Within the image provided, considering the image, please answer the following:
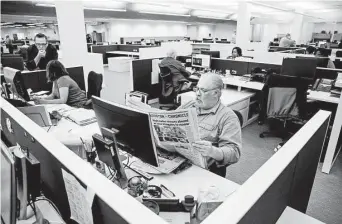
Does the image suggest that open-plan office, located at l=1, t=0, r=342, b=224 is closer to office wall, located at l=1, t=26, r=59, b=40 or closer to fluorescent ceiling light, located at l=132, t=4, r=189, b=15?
fluorescent ceiling light, located at l=132, t=4, r=189, b=15

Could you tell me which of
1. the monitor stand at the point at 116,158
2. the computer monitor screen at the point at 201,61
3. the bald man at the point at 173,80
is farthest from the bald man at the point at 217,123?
the computer monitor screen at the point at 201,61

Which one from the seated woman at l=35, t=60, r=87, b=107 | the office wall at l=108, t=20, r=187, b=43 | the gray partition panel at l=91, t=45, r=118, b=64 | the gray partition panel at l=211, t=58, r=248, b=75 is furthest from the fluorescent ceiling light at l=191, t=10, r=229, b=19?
the seated woman at l=35, t=60, r=87, b=107

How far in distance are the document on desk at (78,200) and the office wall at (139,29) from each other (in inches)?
586

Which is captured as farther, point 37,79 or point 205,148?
point 37,79

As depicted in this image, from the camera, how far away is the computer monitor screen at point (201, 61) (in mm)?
4871

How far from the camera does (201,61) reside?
5.02 m

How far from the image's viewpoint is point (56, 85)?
2.84 metres

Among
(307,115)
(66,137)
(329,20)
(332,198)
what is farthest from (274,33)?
(66,137)

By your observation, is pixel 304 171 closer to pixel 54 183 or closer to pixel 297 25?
pixel 54 183

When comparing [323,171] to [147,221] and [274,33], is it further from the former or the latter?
[274,33]

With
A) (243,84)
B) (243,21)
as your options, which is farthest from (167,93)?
(243,21)

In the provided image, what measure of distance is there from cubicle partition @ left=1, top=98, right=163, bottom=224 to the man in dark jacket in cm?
300

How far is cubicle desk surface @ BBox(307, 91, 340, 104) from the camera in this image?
2975 mm

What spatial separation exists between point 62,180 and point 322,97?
10.8ft
